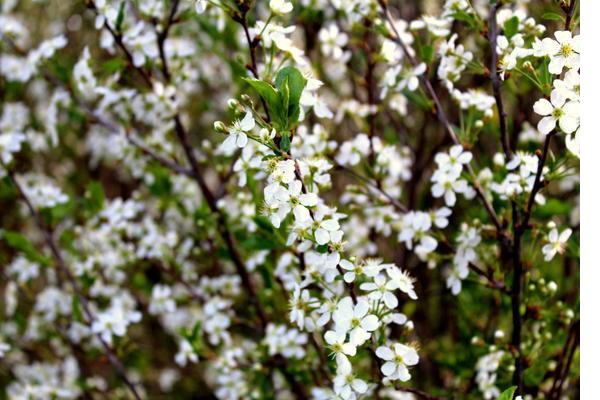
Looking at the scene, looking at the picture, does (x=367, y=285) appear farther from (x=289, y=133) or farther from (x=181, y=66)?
(x=181, y=66)

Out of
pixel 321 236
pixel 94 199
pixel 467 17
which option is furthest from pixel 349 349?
pixel 94 199

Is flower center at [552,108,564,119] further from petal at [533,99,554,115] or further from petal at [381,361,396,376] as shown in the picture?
petal at [381,361,396,376]

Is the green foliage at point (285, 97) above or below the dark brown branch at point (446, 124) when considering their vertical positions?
below

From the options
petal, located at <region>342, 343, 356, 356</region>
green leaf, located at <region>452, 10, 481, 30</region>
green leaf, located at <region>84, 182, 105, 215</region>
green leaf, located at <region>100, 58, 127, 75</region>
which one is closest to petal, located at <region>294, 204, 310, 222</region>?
petal, located at <region>342, 343, 356, 356</region>

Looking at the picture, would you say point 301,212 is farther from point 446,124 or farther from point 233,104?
point 446,124

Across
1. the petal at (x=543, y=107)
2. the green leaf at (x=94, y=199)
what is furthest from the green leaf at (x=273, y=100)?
the green leaf at (x=94, y=199)

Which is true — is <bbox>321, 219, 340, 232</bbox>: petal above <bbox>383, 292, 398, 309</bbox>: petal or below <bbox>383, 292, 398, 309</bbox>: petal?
above

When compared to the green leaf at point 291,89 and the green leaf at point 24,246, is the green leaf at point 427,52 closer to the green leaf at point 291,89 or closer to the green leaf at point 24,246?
the green leaf at point 291,89
